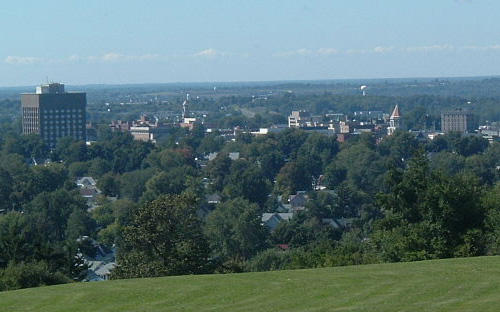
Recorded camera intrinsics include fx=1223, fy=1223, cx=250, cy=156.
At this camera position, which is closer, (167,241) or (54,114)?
(167,241)

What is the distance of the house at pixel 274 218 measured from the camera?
73.8 m

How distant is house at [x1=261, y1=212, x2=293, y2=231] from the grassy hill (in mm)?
49611

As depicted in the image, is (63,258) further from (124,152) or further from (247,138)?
(247,138)

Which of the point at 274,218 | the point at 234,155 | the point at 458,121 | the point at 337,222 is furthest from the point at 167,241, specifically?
the point at 458,121

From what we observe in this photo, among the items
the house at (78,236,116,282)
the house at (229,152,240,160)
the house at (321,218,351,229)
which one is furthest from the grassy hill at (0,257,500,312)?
the house at (229,152,240,160)

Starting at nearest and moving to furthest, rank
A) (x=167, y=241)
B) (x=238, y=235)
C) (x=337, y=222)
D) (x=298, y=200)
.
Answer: (x=167, y=241)
(x=238, y=235)
(x=337, y=222)
(x=298, y=200)

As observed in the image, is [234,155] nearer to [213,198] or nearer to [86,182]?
[86,182]

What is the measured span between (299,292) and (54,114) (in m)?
148

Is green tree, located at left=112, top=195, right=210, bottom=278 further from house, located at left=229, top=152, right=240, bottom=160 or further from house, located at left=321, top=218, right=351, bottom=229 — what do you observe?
house, located at left=229, top=152, right=240, bottom=160

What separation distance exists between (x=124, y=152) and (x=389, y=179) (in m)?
87.5

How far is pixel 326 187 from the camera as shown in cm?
10331

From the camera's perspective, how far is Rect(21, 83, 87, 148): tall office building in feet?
542

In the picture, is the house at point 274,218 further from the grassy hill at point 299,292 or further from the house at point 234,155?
the grassy hill at point 299,292

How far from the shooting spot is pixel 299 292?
66.8ft
